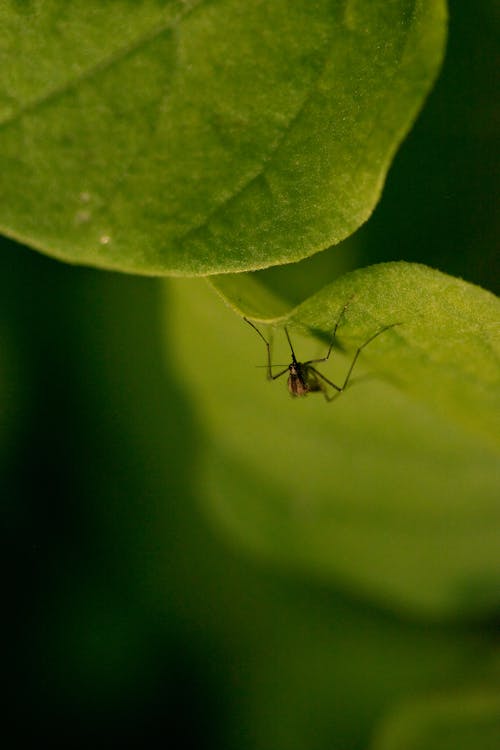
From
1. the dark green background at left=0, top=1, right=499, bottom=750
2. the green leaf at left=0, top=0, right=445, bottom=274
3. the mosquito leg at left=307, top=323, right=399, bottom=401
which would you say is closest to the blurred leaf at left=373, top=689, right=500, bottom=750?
the dark green background at left=0, top=1, right=499, bottom=750

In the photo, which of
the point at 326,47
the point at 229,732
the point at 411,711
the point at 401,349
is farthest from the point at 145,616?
the point at 326,47

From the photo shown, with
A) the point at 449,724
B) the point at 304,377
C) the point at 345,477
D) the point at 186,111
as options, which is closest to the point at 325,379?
the point at 304,377

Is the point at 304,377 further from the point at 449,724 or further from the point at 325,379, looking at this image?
the point at 449,724

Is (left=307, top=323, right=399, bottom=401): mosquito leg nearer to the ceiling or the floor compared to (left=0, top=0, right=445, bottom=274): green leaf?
nearer to the floor

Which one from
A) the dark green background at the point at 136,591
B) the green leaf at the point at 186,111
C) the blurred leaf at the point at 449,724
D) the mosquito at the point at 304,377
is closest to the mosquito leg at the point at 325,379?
the mosquito at the point at 304,377

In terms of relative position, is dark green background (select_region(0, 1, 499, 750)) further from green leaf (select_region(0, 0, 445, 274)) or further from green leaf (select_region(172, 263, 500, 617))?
green leaf (select_region(0, 0, 445, 274))

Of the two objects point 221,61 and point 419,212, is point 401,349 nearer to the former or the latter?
point 419,212
